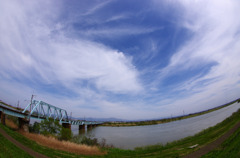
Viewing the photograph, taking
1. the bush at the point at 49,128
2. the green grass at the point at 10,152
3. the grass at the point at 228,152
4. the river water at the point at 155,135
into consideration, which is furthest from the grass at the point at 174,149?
the bush at the point at 49,128

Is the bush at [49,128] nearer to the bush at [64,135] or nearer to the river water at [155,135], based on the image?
the bush at [64,135]

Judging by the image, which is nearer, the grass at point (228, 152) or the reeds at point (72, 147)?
the grass at point (228, 152)

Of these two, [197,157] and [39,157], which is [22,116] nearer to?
[39,157]

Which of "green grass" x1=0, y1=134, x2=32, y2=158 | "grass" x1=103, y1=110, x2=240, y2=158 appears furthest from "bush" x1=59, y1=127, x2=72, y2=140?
"green grass" x1=0, y1=134, x2=32, y2=158

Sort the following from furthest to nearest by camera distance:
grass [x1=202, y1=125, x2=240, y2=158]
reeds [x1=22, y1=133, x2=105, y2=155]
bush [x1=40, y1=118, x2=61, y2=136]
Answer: bush [x1=40, y1=118, x2=61, y2=136] < reeds [x1=22, y1=133, x2=105, y2=155] < grass [x1=202, y1=125, x2=240, y2=158]

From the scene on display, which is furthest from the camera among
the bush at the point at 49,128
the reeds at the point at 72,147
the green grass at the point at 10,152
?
the bush at the point at 49,128

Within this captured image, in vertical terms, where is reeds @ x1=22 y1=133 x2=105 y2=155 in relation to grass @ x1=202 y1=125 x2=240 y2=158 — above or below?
below

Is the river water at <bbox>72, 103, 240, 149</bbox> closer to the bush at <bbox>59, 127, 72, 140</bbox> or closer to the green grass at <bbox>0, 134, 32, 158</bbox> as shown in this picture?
the bush at <bbox>59, 127, 72, 140</bbox>

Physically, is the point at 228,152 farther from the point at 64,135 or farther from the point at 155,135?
the point at 155,135

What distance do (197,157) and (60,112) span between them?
81.6 m

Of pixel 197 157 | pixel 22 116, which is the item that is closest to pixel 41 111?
pixel 22 116

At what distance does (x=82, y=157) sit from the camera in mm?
17531

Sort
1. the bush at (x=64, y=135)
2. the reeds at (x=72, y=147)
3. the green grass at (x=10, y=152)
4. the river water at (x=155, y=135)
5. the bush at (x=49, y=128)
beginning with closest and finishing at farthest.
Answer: the green grass at (x=10, y=152), the reeds at (x=72, y=147), the bush at (x=49, y=128), the bush at (x=64, y=135), the river water at (x=155, y=135)

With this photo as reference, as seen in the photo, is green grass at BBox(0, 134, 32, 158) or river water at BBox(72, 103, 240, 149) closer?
green grass at BBox(0, 134, 32, 158)
